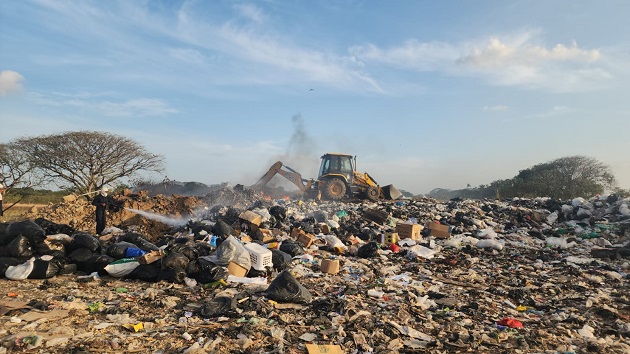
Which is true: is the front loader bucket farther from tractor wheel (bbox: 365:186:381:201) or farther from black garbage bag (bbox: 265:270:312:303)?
black garbage bag (bbox: 265:270:312:303)

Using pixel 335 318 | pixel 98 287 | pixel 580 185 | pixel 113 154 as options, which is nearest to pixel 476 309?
pixel 335 318

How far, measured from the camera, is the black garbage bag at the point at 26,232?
497 cm

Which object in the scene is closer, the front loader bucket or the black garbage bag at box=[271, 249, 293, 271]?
the black garbage bag at box=[271, 249, 293, 271]

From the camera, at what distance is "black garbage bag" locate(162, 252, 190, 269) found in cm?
467

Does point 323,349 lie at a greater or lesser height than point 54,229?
lesser

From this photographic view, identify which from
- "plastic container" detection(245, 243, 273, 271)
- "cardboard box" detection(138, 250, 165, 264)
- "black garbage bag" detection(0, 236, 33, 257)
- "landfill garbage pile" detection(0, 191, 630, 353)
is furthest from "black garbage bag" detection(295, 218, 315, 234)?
"black garbage bag" detection(0, 236, 33, 257)

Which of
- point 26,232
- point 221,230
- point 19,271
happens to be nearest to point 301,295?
point 221,230

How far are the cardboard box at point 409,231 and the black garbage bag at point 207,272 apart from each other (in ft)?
15.7

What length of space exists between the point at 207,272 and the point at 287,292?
1298 millimetres

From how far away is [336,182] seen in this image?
14797 mm

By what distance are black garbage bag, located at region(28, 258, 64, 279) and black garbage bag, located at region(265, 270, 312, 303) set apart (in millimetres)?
2832

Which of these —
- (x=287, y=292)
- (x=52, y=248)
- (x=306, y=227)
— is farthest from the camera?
(x=306, y=227)

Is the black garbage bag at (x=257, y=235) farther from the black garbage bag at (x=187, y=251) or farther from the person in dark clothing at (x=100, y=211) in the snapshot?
the person in dark clothing at (x=100, y=211)

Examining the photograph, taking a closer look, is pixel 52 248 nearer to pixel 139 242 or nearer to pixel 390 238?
pixel 139 242
